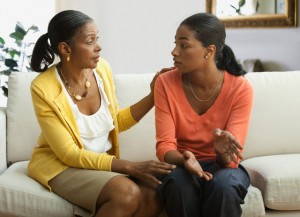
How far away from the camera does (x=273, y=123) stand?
2.36 metres

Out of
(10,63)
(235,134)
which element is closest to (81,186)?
(235,134)

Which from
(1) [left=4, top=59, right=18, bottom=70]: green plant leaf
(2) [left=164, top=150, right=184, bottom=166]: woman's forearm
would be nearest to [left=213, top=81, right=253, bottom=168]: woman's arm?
(2) [left=164, top=150, right=184, bottom=166]: woman's forearm

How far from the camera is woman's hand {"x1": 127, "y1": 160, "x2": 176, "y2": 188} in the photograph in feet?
5.79

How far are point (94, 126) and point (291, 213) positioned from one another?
31.6 inches

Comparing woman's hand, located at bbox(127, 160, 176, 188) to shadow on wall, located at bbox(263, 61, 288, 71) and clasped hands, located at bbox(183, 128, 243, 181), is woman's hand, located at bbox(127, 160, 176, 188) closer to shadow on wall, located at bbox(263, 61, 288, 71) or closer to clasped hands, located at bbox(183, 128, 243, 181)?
clasped hands, located at bbox(183, 128, 243, 181)

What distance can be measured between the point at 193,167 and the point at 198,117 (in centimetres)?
26

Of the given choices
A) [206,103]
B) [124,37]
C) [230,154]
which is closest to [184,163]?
[230,154]

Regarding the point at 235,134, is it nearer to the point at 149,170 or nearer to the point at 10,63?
the point at 149,170

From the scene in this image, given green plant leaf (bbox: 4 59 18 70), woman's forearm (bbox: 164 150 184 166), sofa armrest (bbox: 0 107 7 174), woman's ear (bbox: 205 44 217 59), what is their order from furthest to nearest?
green plant leaf (bbox: 4 59 18 70)
sofa armrest (bbox: 0 107 7 174)
woman's ear (bbox: 205 44 217 59)
woman's forearm (bbox: 164 150 184 166)

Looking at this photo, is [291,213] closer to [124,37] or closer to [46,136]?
[46,136]

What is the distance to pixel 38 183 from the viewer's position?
77.2 inches

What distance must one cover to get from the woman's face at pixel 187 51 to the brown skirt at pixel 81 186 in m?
0.46

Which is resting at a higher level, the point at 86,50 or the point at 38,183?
the point at 86,50

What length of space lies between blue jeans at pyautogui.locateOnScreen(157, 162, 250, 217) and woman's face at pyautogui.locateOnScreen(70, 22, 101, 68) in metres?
0.52
